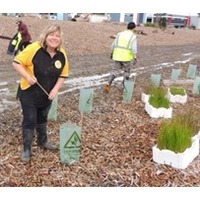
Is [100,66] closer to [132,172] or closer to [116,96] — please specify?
[116,96]

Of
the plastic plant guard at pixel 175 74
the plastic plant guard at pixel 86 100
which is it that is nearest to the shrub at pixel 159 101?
the plastic plant guard at pixel 86 100

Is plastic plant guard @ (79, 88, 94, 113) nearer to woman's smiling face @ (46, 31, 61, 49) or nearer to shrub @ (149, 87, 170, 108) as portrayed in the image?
shrub @ (149, 87, 170, 108)

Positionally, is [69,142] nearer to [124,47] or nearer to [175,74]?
[124,47]

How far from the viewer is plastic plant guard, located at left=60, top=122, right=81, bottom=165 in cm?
454

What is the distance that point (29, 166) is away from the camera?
463 centimetres

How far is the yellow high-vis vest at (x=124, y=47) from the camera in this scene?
8.58m

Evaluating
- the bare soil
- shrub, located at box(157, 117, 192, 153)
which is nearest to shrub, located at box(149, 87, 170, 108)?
the bare soil

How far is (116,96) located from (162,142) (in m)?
3.85

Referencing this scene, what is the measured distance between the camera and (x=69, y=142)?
4621 mm

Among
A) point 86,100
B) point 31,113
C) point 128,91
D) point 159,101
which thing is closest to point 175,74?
point 128,91

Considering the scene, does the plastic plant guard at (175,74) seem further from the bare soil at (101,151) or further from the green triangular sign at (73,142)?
the green triangular sign at (73,142)

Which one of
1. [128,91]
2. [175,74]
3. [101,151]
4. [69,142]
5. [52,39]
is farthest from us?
[175,74]

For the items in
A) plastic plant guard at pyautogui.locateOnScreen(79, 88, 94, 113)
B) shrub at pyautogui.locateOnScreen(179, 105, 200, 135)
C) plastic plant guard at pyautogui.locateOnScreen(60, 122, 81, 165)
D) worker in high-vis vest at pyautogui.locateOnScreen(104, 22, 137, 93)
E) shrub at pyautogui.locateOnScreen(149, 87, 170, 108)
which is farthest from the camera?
worker in high-vis vest at pyautogui.locateOnScreen(104, 22, 137, 93)

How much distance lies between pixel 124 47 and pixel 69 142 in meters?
4.44
